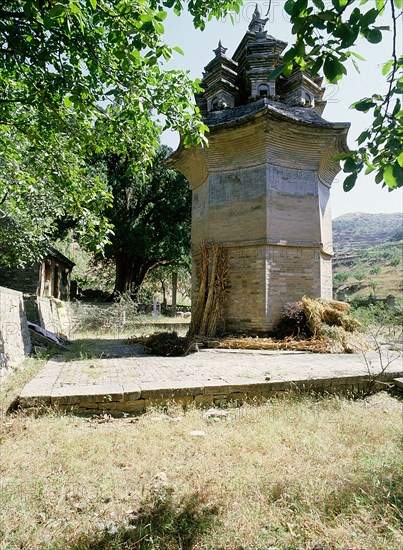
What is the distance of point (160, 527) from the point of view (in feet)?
7.61

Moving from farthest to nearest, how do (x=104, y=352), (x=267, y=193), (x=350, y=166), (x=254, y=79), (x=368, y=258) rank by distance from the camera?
(x=368, y=258) → (x=254, y=79) → (x=267, y=193) → (x=104, y=352) → (x=350, y=166)

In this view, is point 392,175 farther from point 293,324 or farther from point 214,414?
point 293,324

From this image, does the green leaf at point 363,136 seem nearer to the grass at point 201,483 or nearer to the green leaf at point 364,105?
the green leaf at point 364,105

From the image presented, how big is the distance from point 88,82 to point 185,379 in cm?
487

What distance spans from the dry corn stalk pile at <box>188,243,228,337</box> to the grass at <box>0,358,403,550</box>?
666cm

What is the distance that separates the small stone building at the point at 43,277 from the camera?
16875mm

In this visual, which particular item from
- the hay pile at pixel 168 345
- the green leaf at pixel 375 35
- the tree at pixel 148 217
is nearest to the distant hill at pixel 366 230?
the tree at pixel 148 217

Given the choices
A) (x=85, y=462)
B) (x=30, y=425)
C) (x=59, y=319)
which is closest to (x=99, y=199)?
(x=30, y=425)

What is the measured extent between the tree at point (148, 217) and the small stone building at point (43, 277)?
3232 millimetres

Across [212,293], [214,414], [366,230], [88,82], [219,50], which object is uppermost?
[366,230]

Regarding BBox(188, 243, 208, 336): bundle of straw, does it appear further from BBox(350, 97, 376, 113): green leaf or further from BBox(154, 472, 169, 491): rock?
BBox(350, 97, 376, 113): green leaf

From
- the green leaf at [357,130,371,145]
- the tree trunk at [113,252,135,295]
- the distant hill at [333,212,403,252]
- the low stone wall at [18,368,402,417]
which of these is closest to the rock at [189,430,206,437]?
the low stone wall at [18,368,402,417]

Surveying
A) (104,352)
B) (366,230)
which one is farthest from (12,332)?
(366,230)

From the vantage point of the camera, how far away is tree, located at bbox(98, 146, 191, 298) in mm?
20891
